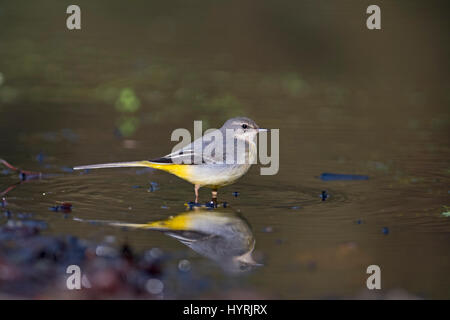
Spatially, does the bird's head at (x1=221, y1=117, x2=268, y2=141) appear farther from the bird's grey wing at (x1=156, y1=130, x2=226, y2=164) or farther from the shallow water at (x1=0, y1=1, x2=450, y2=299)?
the shallow water at (x1=0, y1=1, x2=450, y2=299)

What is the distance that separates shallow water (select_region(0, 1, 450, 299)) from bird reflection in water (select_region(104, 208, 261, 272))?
144 millimetres

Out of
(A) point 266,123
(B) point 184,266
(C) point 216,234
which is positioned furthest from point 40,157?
(B) point 184,266

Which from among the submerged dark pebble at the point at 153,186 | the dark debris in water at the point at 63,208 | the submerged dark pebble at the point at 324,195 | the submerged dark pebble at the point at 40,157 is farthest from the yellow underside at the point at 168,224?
the submerged dark pebble at the point at 40,157

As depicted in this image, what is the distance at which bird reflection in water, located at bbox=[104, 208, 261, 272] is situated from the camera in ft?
22.3

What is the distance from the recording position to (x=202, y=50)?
22.5 meters

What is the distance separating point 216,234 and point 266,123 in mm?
6660

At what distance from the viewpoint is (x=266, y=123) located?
45.9 feet

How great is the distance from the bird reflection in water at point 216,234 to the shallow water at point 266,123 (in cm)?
14

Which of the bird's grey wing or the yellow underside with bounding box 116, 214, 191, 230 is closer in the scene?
the yellow underside with bounding box 116, 214, 191, 230

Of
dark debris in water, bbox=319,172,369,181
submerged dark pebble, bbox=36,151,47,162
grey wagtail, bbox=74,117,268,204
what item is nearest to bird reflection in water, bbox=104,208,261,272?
grey wagtail, bbox=74,117,268,204

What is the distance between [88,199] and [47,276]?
3019 millimetres

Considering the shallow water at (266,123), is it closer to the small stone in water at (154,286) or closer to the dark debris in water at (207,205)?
the dark debris in water at (207,205)

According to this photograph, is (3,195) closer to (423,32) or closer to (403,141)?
(403,141)

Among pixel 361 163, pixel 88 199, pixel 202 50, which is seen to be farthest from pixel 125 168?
pixel 202 50
